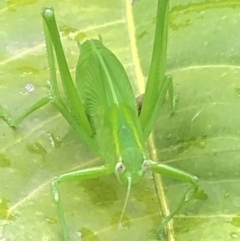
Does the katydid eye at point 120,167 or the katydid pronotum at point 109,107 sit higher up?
the katydid pronotum at point 109,107

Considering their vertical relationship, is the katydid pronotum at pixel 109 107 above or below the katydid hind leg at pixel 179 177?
above

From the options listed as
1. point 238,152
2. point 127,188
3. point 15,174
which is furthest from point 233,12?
point 15,174

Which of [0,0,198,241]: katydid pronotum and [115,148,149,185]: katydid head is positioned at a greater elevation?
[0,0,198,241]: katydid pronotum

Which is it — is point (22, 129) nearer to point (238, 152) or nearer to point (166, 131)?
point (166, 131)

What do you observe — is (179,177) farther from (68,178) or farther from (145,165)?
(68,178)

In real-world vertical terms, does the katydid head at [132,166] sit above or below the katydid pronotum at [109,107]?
below

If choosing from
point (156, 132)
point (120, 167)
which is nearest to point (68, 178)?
point (120, 167)
